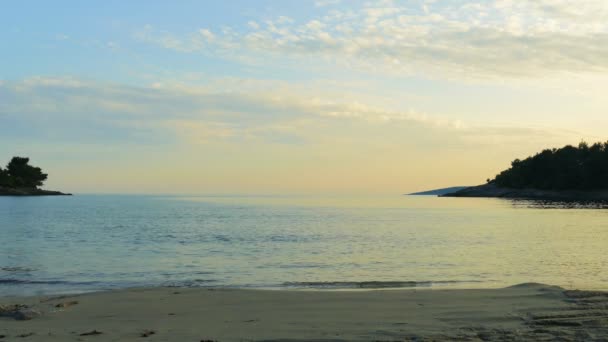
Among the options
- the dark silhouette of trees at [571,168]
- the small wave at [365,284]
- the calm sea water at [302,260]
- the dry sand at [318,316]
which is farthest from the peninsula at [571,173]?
the dry sand at [318,316]

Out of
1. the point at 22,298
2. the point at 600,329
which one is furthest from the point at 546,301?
the point at 22,298

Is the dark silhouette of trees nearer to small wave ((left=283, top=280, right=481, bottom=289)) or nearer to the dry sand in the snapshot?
small wave ((left=283, top=280, right=481, bottom=289))

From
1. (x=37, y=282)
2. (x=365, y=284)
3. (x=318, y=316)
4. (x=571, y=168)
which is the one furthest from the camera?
(x=571, y=168)

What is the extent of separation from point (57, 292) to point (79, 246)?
18791 millimetres

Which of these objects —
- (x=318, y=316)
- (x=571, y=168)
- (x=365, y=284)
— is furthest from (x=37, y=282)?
(x=571, y=168)

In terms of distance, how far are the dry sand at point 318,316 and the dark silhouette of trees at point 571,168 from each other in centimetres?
17161

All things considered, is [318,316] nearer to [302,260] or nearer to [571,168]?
[302,260]

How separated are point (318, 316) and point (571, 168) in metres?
181

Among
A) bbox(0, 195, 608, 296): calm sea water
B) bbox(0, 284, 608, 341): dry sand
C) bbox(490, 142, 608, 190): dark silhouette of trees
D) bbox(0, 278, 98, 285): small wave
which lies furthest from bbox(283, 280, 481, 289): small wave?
bbox(490, 142, 608, 190): dark silhouette of trees

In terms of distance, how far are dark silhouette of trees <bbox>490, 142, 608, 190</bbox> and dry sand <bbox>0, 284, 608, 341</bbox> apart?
172 metres

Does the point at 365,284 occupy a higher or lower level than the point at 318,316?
lower

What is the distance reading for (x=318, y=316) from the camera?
1360cm

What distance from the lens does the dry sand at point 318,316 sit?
1155cm

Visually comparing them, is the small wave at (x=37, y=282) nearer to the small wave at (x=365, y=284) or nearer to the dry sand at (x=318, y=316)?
the dry sand at (x=318, y=316)
